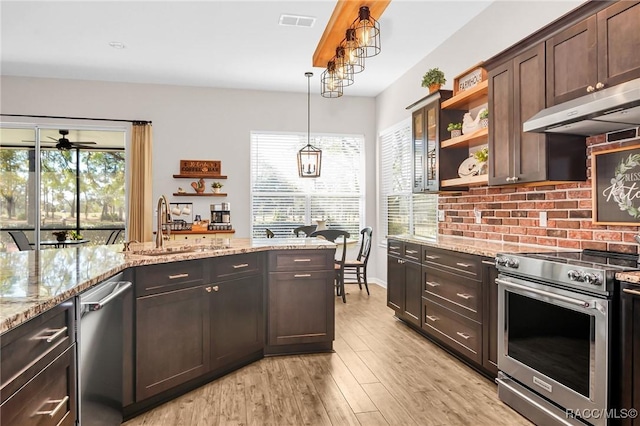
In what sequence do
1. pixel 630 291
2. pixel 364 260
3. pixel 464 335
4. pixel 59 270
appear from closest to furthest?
pixel 630 291
pixel 59 270
pixel 464 335
pixel 364 260

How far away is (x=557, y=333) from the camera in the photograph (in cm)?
223

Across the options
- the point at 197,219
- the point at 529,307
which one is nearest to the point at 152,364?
the point at 529,307

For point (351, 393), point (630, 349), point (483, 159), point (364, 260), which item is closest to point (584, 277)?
point (630, 349)

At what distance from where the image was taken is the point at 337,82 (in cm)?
348

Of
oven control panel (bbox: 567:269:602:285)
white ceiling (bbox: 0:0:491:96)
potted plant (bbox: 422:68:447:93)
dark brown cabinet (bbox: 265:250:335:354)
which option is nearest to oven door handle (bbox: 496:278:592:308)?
oven control panel (bbox: 567:269:602:285)

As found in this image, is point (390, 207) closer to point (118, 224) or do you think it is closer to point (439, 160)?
point (439, 160)

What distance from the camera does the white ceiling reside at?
153 inches

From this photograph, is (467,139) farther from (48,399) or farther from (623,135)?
(48,399)

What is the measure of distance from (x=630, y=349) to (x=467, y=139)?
2260mm

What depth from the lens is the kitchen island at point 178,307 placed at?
149 centimetres

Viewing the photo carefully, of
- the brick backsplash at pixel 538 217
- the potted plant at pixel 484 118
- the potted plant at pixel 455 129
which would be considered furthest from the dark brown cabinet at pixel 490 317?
the potted plant at pixel 455 129

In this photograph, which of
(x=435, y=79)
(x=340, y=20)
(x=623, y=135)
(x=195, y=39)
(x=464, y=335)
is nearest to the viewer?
(x=623, y=135)

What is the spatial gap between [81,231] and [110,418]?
5940 millimetres

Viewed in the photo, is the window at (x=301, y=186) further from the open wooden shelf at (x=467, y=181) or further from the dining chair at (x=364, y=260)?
the open wooden shelf at (x=467, y=181)
